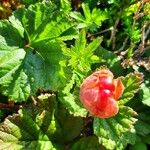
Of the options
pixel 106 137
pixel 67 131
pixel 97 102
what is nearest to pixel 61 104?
pixel 67 131

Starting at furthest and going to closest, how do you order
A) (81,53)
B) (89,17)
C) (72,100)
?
(89,17)
(72,100)
(81,53)

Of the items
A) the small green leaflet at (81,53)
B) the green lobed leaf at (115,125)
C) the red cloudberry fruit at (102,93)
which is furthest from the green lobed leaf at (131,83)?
the red cloudberry fruit at (102,93)

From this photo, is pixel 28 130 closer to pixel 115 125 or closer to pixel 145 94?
pixel 115 125

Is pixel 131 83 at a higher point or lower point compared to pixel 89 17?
lower

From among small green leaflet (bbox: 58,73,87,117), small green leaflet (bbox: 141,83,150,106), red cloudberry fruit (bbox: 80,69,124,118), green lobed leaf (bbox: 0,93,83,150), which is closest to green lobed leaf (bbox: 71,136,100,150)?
green lobed leaf (bbox: 0,93,83,150)

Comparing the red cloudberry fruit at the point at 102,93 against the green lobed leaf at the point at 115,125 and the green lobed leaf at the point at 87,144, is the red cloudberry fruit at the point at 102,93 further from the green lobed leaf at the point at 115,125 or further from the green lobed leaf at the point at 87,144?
the green lobed leaf at the point at 87,144

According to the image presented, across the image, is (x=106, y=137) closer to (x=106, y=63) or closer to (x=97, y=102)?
(x=97, y=102)

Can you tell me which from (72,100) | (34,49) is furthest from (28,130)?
(34,49)
